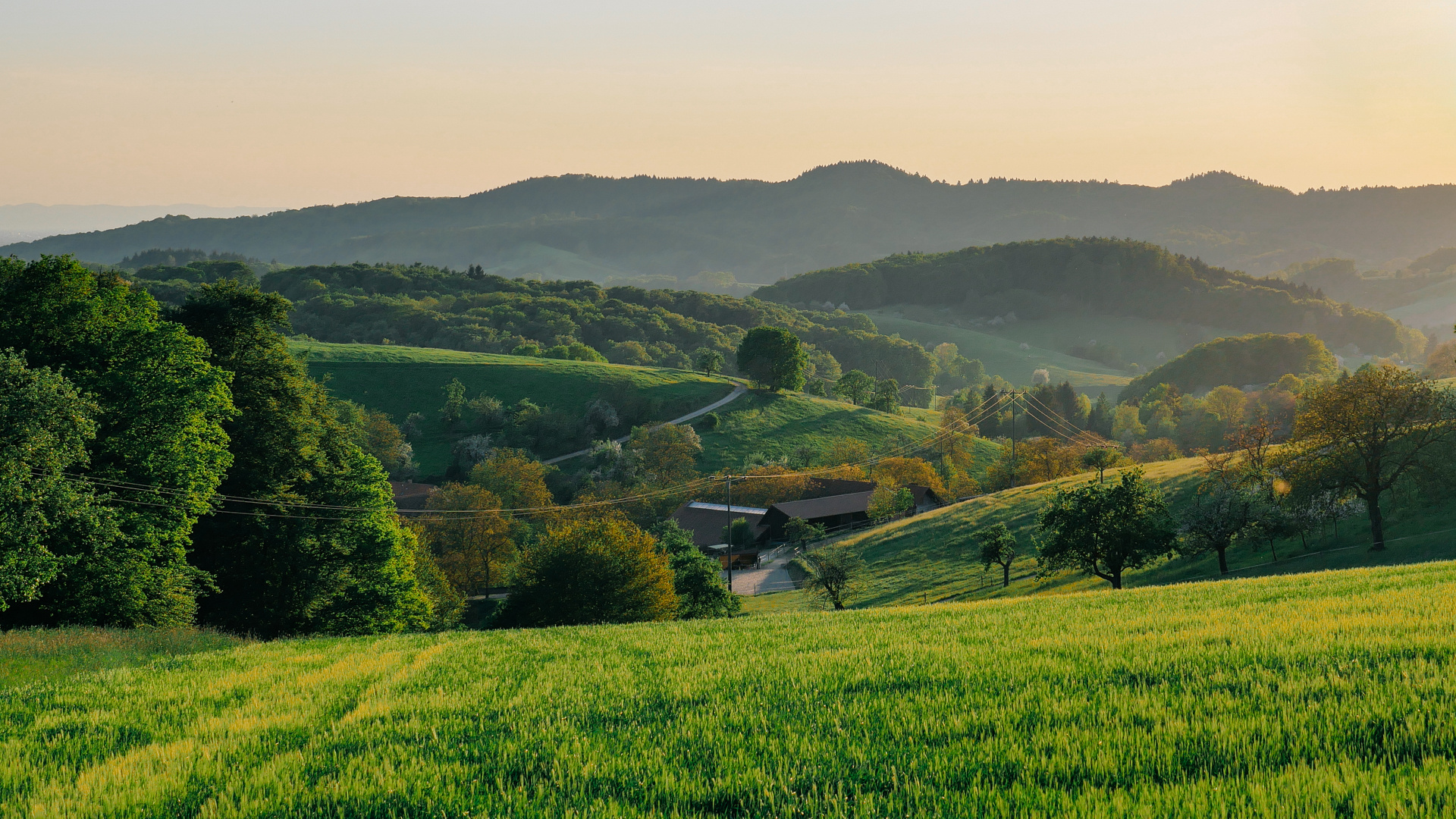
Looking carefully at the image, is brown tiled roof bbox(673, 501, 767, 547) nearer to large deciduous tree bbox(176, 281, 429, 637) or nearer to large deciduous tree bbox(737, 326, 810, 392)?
large deciduous tree bbox(737, 326, 810, 392)

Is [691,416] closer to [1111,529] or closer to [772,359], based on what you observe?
[772,359]

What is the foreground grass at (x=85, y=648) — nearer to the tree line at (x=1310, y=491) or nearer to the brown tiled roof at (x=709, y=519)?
the tree line at (x=1310, y=491)

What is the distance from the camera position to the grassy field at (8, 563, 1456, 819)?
22.0 ft

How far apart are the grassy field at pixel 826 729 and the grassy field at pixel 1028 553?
31874 mm

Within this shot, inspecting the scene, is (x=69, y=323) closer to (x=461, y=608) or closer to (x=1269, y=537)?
(x=461, y=608)

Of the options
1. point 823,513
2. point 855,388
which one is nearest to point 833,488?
point 823,513

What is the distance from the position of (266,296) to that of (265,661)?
26113 mm

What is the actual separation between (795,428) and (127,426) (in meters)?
102

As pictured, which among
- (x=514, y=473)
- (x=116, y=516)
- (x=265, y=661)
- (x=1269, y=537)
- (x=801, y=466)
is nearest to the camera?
(x=265, y=661)

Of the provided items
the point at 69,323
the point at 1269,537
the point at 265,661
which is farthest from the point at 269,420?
the point at 1269,537

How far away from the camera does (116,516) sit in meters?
27.7

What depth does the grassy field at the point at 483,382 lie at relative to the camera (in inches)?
5079

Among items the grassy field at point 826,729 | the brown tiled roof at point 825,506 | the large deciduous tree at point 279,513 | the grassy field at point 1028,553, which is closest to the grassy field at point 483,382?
the brown tiled roof at point 825,506

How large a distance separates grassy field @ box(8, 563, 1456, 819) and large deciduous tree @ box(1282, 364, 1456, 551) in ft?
101
